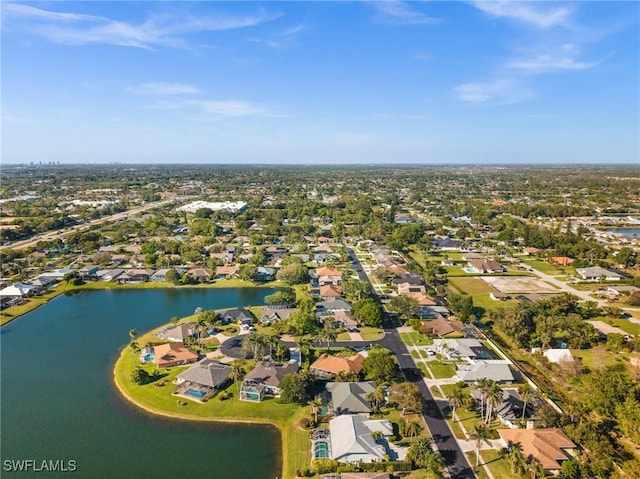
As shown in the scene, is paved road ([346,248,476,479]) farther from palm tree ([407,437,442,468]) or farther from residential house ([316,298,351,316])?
residential house ([316,298,351,316])

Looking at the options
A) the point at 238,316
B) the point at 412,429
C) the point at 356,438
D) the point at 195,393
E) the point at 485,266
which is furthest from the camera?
the point at 485,266

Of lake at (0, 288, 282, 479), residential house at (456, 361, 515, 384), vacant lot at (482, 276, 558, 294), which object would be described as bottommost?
lake at (0, 288, 282, 479)

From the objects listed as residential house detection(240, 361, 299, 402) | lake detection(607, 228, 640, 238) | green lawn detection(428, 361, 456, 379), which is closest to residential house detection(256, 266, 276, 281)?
residential house detection(240, 361, 299, 402)

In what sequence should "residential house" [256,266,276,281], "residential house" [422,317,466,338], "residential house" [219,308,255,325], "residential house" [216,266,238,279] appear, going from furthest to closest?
"residential house" [216,266,238,279]
"residential house" [256,266,276,281]
"residential house" [219,308,255,325]
"residential house" [422,317,466,338]

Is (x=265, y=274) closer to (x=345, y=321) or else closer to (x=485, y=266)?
(x=345, y=321)

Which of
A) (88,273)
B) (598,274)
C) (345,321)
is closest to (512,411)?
(345,321)

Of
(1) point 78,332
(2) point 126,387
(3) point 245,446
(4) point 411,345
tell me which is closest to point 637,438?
(4) point 411,345

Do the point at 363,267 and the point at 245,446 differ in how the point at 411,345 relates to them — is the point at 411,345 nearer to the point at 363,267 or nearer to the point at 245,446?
the point at 245,446
